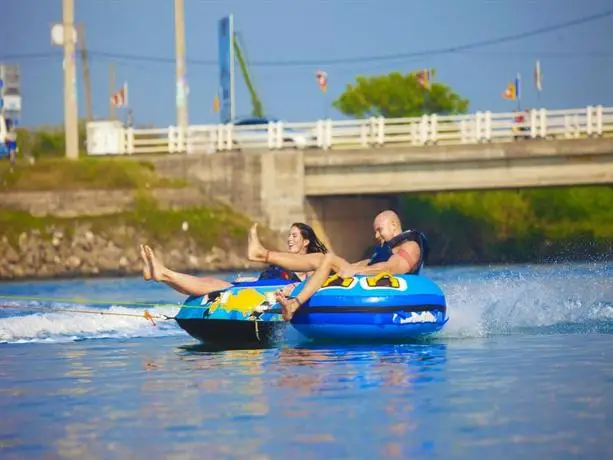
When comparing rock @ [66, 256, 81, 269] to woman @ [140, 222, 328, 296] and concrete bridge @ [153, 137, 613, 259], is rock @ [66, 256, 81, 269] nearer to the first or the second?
concrete bridge @ [153, 137, 613, 259]

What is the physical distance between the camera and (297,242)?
58.4 ft

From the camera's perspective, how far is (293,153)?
160ft

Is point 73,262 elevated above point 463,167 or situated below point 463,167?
below

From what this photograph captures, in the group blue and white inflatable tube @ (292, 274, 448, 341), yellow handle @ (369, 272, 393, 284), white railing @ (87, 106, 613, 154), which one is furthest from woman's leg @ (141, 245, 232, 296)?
white railing @ (87, 106, 613, 154)

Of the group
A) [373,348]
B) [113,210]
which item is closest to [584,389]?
[373,348]

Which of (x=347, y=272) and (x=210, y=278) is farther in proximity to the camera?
(x=210, y=278)

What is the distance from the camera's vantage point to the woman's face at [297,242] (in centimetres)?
1780

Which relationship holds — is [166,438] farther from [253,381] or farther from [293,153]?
[293,153]

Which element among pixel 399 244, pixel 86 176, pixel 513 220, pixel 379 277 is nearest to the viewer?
pixel 379 277

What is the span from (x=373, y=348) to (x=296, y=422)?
228 inches

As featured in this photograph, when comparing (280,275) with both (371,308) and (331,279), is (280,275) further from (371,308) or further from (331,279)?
(371,308)

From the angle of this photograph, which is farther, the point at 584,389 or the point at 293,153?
the point at 293,153

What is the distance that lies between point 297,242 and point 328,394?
17.7ft

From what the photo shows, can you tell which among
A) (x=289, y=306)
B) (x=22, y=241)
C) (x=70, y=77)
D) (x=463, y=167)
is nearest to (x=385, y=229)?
(x=289, y=306)
